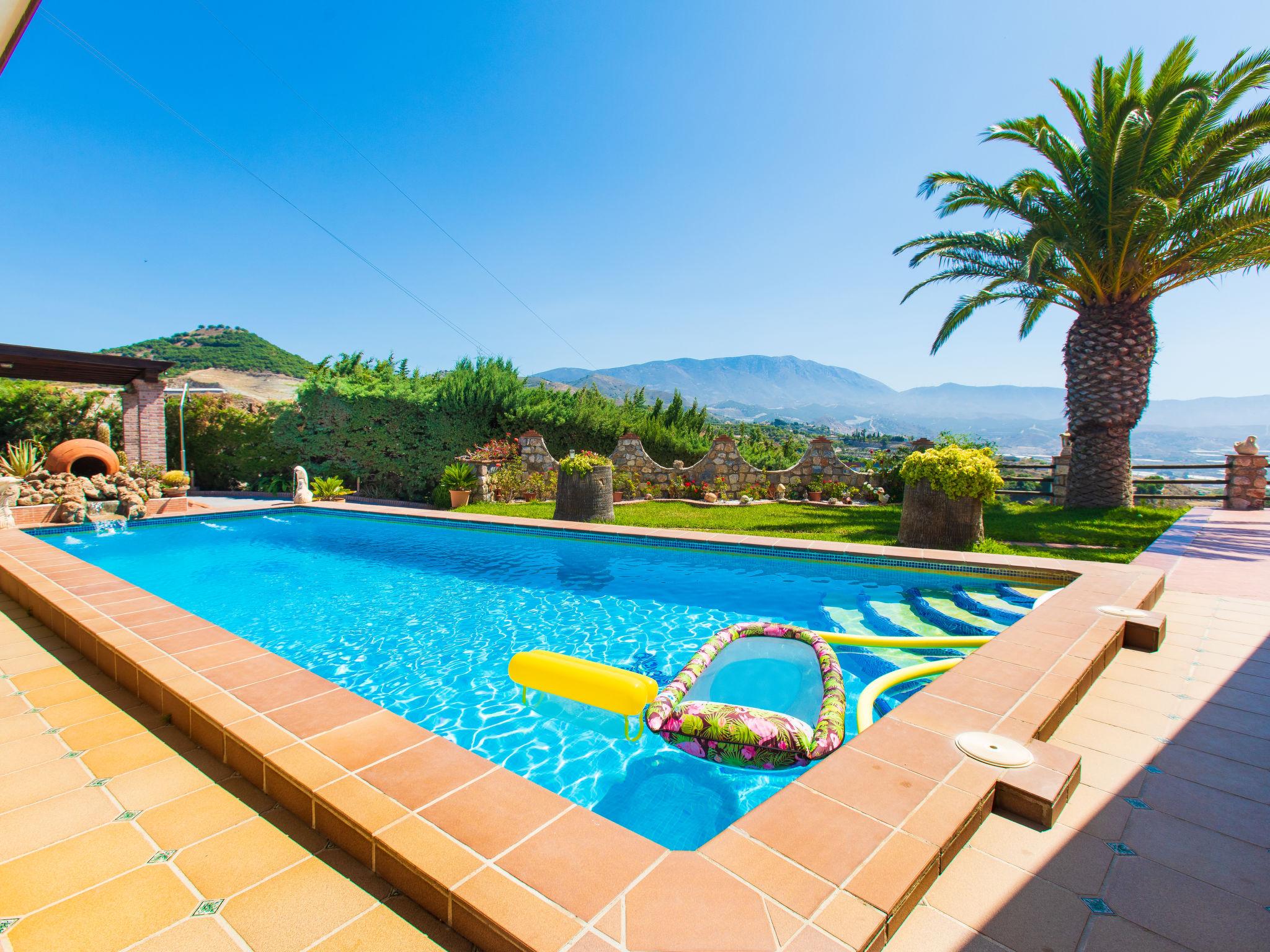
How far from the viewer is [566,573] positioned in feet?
25.9

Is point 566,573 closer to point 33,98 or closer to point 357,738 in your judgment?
point 357,738

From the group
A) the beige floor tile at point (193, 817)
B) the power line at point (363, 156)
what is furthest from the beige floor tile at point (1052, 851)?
the power line at point (363, 156)

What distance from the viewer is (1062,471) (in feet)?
Result: 45.1

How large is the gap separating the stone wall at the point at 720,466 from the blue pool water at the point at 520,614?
14.4 feet

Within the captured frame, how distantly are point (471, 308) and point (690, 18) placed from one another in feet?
63.9

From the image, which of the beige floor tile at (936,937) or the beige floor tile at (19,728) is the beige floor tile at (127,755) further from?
the beige floor tile at (936,937)

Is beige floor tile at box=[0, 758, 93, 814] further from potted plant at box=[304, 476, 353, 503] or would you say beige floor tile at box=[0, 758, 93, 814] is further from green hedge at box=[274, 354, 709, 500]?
green hedge at box=[274, 354, 709, 500]

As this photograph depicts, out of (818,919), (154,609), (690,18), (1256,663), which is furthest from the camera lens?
(690,18)

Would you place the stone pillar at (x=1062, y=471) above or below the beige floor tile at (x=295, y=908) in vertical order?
above

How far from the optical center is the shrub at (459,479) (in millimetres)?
13945

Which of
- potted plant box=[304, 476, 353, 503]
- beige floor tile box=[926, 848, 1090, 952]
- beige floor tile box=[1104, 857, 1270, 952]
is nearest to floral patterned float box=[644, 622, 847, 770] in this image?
beige floor tile box=[926, 848, 1090, 952]

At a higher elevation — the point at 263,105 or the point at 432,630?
the point at 263,105

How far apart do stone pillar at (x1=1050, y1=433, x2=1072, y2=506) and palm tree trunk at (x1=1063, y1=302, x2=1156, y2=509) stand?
218 cm

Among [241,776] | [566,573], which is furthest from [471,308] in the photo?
[241,776]
